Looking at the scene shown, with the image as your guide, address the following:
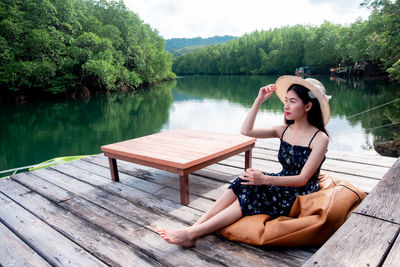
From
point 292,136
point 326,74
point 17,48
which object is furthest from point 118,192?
point 326,74

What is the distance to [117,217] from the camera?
243 cm

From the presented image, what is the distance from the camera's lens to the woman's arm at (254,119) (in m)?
Answer: 2.16

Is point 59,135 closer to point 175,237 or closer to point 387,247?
point 175,237

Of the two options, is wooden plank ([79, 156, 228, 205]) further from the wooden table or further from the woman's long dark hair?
the woman's long dark hair

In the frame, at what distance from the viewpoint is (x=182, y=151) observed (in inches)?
113

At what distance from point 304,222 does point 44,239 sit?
1.92 meters

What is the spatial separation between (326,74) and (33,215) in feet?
175

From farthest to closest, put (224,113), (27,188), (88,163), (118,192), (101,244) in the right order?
1. (224,113)
2. (88,163)
3. (27,188)
4. (118,192)
5. (101,244)

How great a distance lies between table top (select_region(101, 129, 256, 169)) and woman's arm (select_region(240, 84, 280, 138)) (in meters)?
0.58

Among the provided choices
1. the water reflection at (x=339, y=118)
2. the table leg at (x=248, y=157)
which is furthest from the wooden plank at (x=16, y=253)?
the water reflection at (x=339, y=118)

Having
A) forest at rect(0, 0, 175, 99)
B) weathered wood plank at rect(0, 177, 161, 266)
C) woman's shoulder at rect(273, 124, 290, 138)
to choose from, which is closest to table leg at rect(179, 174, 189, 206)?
weathered wood plank at rect(0, 177, 161, 266)

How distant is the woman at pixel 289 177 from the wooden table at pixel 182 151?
61 cm

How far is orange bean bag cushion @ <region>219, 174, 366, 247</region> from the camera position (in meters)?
1.76

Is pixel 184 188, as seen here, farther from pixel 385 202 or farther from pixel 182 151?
pixel 385 202
